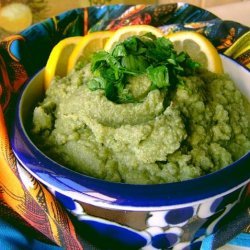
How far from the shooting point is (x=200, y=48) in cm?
102

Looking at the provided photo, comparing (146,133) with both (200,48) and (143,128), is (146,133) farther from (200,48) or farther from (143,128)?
(200,48)

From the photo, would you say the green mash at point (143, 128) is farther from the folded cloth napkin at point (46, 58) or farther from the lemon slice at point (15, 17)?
the lemon slice at point (15, 17)

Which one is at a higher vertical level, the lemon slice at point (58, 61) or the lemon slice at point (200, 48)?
the lemon slice at point (200, 48)

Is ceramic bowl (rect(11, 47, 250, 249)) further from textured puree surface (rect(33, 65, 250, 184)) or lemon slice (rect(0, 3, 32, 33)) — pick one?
lemon slice (rect(0, 3, 32, 33))

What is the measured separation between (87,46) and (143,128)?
377mm

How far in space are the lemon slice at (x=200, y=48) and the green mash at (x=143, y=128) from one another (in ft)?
0.37

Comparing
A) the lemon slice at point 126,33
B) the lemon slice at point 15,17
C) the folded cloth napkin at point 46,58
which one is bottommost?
the lemon slice at point 15,17

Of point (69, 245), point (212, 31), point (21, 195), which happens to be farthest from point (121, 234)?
point (212, 31)

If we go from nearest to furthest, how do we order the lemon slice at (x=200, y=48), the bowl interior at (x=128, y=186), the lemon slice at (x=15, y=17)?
the bowl interior at (x=128, y=186) → the lemon slice at (x=200, y=48) → the lemon slice at (x=15, y=17)

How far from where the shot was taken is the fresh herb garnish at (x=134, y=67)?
0.82m

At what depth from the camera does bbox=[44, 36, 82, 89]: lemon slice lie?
3.34ft

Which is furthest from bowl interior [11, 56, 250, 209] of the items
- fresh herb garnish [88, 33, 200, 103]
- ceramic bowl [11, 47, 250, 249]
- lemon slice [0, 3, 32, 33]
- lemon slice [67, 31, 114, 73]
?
lemon slice [0, 3, 32, 33]

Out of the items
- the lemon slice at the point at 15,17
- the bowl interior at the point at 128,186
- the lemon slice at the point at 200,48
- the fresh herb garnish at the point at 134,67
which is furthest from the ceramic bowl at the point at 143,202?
the lemon slice at the point at 15,17

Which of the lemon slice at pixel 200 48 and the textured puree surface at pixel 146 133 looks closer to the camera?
the textured puree surface at pixel 146 133
